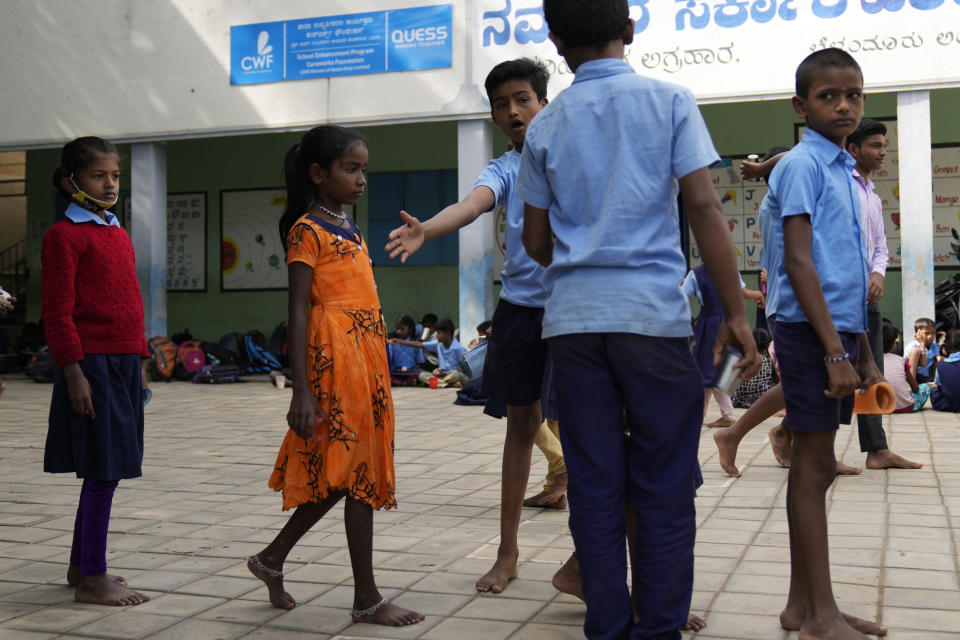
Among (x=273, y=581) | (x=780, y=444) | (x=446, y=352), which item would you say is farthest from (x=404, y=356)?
(x=273, y=581)

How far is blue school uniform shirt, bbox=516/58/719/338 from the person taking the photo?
2.38 metres

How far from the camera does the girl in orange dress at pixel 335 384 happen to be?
302 cm

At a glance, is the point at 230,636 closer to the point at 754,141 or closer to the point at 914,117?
the point at 914,117

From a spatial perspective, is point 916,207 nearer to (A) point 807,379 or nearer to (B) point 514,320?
(B) point 514,320

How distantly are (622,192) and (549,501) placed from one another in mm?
2562

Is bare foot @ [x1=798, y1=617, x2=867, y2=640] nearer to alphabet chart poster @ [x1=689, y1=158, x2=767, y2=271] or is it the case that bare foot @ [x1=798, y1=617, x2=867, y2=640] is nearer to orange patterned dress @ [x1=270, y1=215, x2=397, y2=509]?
orange patterned dress @ [x1=270, y1=215, x2=397, y2=509]

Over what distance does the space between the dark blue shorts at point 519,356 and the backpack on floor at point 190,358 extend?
1079 cm

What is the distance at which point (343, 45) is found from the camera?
12.5 metres

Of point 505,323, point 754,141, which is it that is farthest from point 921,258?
point 505,323

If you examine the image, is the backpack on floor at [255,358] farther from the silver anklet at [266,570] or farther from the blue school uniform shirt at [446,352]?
the silver anklet at [266,570]

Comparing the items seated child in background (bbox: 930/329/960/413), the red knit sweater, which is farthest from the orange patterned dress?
seated child in background (bbox: 930/329/960/413)

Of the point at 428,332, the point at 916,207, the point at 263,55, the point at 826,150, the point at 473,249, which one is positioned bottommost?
the point at 428,332

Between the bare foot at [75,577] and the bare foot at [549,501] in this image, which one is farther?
the bare foot at [549,501]

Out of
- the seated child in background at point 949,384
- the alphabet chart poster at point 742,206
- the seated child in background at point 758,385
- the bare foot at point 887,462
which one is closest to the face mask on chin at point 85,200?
the bare foot at point 887,462
